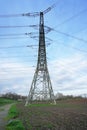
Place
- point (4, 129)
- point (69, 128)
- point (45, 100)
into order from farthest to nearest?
1. point (45, 100)
2. point (4, 129)
3. point (69, 128)

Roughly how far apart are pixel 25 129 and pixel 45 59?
31.6m

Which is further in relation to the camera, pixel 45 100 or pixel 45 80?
pixel 45 100

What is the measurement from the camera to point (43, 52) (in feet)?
147

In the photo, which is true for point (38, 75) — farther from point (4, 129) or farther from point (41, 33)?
point (4, 129)

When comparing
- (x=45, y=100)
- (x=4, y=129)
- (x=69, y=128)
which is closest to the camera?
(x=69, y=128)

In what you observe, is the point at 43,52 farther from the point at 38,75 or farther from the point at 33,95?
the point at 33,95

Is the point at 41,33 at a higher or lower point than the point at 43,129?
higher

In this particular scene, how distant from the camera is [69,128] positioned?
1320cm

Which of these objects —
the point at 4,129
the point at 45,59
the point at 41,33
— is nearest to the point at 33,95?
the point at 45,59

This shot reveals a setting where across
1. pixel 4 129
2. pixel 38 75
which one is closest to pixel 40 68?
pixel 38 75

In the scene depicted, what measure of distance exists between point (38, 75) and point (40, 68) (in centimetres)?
99

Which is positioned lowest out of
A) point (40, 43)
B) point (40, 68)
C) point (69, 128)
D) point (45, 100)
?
point (69, 128)

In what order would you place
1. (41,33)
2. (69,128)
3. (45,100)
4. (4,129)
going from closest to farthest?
(69,128) < (4,129) < (41,33) < (45,100)

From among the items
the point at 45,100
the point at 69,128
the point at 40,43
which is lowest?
the point at 69,128
